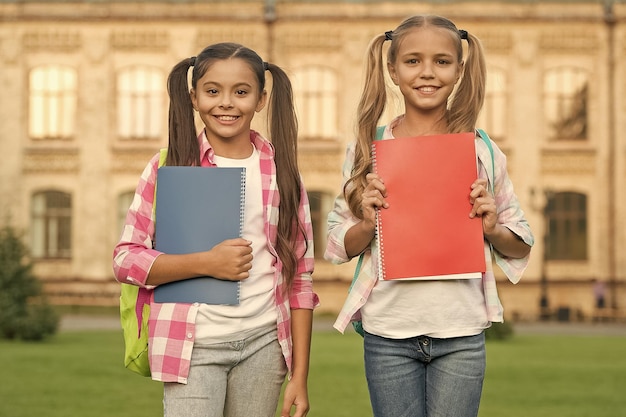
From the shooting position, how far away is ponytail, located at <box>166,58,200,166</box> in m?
3.56

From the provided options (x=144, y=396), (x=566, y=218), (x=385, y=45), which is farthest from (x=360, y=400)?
(x=566, y=218)

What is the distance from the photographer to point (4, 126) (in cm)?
3102

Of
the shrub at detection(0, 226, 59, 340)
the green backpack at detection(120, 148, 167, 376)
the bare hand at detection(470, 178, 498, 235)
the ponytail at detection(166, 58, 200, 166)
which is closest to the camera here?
the bare hand at detection(470, 178, 498, 235)

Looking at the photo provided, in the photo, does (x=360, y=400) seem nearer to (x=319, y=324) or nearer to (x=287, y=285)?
(x=287, y=285)

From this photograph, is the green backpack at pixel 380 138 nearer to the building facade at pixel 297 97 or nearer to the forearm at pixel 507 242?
the forearm at pixel 507 242

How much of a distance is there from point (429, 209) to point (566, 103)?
93.9 ft

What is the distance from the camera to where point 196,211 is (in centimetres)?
341

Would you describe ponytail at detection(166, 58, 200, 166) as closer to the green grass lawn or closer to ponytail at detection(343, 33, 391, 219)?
ponytail at detection(343, 33, 391, 219)

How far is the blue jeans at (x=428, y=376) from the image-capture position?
334cm

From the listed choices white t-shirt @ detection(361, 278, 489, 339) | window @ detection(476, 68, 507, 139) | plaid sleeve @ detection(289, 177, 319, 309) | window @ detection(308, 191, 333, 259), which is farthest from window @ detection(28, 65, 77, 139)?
white t-shirt @ detection(361, 278, 489, 339)

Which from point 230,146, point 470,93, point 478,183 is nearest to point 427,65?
point 470,93

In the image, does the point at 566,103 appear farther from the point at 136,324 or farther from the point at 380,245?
the point at 136,324

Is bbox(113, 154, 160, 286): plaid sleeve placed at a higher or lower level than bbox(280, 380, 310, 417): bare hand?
higher

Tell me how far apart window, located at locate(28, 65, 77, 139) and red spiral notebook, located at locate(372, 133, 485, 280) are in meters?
28.8
